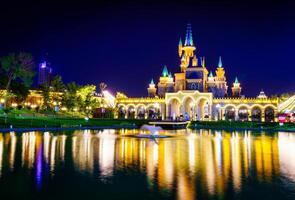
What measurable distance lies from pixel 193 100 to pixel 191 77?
9.96 metres

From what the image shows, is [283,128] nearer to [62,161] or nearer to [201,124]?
[201,124]

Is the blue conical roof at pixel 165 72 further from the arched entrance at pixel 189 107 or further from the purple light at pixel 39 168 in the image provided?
the purple light at pixel 39 168

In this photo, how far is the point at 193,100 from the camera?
9862 centimetres

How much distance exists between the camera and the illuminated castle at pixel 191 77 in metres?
106

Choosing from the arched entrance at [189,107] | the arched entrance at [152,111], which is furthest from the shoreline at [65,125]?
the arched entrance at [152,111]

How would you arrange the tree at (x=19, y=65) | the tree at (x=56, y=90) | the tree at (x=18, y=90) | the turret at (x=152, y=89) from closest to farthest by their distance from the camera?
the tree at (x=19, y=65) → the tree at (x=18, y=90) → the tree at (x=56, y=90) → the turret at (x=152, y=89)

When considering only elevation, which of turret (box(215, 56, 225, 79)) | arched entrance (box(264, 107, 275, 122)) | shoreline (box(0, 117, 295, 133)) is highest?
turret (box(215, 56, 225, 79))

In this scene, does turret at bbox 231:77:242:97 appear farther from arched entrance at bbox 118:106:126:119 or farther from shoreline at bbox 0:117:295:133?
shoreline at bbox 0:117:295:133

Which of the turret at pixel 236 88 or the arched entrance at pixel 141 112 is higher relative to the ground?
the turret at pixel 236 88

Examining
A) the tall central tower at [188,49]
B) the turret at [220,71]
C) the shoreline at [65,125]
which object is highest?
the tall central tower at [188,49]

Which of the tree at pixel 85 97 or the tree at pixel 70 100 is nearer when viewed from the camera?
the tree at pixel 70 100

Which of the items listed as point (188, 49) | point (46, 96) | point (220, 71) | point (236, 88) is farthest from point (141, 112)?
point (46, 96)

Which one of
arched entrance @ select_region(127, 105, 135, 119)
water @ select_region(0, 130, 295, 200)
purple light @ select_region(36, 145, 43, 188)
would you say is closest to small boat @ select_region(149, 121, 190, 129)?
water @ select_region(0, 130, 295, 200)

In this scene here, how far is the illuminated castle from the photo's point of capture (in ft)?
347
